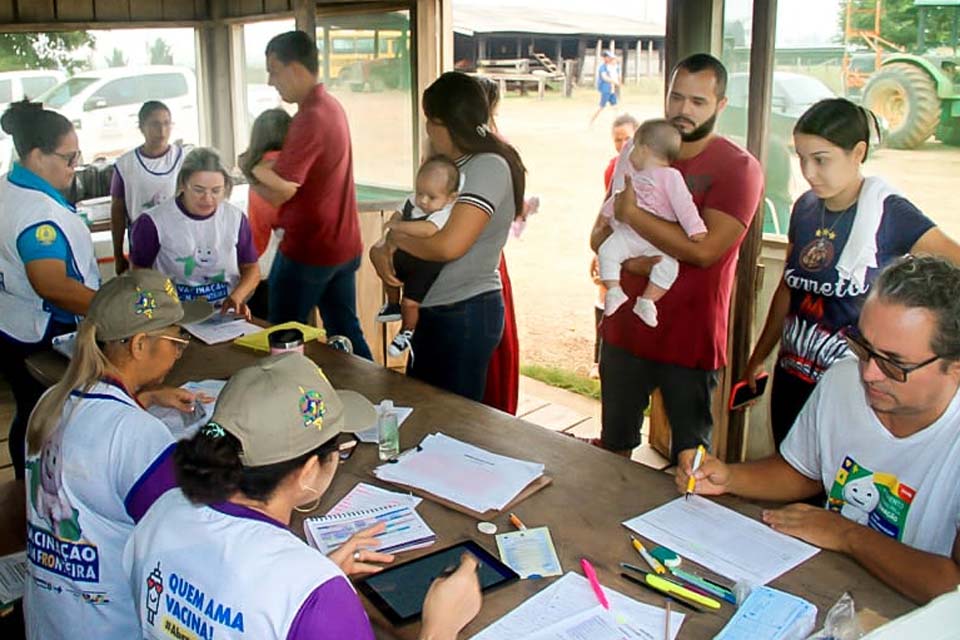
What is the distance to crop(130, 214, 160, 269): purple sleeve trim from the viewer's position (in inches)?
127

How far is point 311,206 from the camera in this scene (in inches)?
147

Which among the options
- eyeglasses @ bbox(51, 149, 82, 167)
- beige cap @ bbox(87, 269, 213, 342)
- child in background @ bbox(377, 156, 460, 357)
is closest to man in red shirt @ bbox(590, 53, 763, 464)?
child in background @ bbox(377, 156, 460, 357)

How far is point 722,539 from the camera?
1710mm

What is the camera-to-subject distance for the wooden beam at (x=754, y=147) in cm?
324

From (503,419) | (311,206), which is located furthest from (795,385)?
(311,206)

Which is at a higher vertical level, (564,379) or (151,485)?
(151,485)

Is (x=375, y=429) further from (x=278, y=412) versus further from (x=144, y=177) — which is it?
(x=144, y=177)

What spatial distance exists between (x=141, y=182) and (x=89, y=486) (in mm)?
3273

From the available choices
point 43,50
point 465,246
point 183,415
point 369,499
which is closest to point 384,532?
point 369,499

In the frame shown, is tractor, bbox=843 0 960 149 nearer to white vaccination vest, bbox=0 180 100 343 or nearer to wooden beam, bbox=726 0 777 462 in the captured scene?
wooden beam, bbox=726 0 777 462

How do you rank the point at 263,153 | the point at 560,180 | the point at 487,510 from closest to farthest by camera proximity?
the point at 487,510 → the point at 263,153 → the point at 560,180

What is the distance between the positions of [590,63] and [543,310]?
6.19 meters

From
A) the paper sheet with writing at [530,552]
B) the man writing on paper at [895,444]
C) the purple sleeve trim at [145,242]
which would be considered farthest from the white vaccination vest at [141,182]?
the man writing on paper at [895,444]

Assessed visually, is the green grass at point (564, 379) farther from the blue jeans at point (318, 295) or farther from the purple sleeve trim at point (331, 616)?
the purple sleeve trim at point (331, 616)
